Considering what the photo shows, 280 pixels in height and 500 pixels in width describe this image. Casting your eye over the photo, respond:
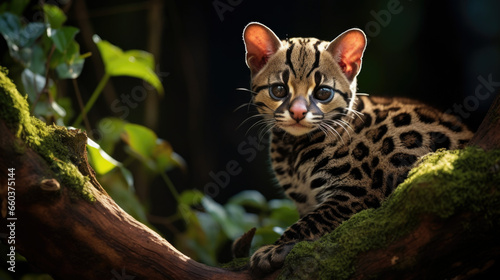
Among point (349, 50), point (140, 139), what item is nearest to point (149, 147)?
point (140, 139)

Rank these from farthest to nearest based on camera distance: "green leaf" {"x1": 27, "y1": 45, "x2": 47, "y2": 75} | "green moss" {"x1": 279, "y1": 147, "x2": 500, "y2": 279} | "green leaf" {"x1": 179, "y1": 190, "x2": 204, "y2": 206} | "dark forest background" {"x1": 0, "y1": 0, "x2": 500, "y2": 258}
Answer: "dark forest background" {"x1": 0, "y1": 0, "x2": 500, "y2": 258} → "green leaf" {"x1": 179, "y1": 190, "x2": 204, "y2": 206} → "green leaf" {"x1": 27, "y1": 45, "x2": 47, "y2": 75} → "green moss" {"x1": 279, "y1": 147, "x2": 500, "y2": 279}

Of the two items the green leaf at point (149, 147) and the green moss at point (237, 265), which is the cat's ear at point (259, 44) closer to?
the green leaf at point (149, 147)

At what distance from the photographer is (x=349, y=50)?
284cm

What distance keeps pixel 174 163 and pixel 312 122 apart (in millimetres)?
1723

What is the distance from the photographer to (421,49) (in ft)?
15.0

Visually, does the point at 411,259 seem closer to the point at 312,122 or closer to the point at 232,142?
the point at 312,122

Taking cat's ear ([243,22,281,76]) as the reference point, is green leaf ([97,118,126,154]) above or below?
below

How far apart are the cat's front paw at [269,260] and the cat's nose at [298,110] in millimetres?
718

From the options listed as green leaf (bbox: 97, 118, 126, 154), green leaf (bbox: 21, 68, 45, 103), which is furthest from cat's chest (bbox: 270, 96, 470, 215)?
green leaf (bbox: 21, 68, 45, 103)

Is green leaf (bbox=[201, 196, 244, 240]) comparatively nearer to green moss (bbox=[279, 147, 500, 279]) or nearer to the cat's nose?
the cat's nose

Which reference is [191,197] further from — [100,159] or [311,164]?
[311,164]

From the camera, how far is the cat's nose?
2.56m

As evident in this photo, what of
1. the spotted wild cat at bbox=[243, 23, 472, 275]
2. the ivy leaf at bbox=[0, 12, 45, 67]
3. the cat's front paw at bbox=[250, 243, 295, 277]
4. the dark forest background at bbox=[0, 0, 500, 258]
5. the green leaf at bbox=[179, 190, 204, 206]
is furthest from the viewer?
the dark forest background at bbox=[0, 0, 500, 258]

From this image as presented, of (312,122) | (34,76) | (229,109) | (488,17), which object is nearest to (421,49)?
(488,17)
